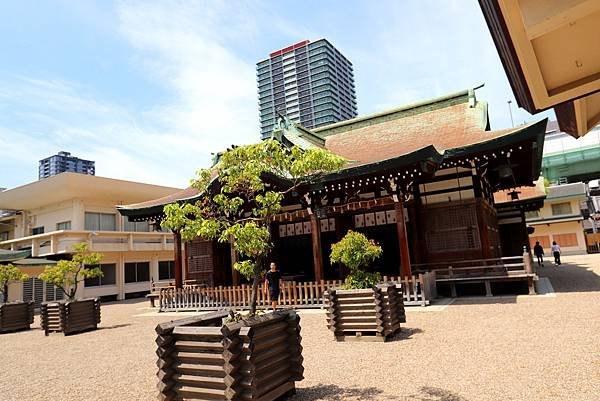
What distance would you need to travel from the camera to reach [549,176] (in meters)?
51.0

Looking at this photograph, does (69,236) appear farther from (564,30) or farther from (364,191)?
(564,30)

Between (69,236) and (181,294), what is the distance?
12490 millimetres

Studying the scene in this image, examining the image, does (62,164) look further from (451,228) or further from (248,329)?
(248,329)

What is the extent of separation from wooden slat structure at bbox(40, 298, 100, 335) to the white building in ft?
41.7

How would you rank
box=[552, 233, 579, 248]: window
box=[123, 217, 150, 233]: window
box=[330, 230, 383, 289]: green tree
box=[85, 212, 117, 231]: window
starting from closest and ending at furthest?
box=[330, 230, 383, 289]: green tree → box=[85, 212, 117, 231]: window → box=[123, 217, 150, 233]: window → box=[552, 233, 579, 248]: window

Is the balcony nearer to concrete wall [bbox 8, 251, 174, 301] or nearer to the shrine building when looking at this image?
concrete wall [bbox 8, 251, 174, 301]

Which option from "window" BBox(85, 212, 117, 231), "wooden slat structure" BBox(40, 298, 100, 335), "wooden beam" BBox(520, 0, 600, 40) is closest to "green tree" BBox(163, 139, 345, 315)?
"wooden beam" BBox(520, 0, 600, 40)

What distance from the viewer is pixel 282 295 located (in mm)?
13164

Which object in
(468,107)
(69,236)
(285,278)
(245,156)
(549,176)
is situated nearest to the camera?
(245,156)

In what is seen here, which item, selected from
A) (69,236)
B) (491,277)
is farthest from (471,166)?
(69,236)

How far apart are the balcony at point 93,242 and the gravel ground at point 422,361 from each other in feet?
47.2

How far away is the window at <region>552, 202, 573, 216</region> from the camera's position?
1479 inches

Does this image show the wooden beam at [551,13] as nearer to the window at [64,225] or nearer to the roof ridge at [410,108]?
the roof ridge at [410,108]

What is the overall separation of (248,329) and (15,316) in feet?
44.0
